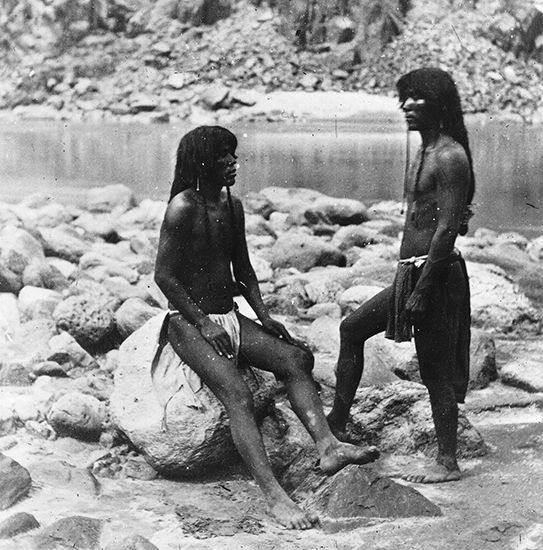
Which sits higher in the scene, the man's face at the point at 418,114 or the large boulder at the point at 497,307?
the man's face at the point at 418,114

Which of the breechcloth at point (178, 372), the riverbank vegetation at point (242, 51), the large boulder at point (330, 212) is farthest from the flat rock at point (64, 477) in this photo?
the large boulder at point (330, 212)

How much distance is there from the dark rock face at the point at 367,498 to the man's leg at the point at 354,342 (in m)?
0.56

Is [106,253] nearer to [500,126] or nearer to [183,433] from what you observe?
[183,433]

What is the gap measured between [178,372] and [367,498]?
1039 mm

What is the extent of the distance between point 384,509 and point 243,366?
0.98 metres

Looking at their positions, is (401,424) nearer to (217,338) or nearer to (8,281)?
(217,338)

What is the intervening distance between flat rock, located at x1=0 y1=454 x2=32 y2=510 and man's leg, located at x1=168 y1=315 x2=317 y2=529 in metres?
0.83

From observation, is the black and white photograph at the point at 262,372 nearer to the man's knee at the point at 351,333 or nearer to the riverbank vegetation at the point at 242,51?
the man's knee at the point at 351,333

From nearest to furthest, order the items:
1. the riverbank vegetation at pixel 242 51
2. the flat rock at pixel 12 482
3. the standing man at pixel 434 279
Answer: the flat rock at pixel 12 482, the standing man at pixel 434 279, the riverbank vegetation at pixel 242 51

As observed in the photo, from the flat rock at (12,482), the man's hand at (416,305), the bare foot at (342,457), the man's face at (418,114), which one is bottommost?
the flat rock at (12,482)

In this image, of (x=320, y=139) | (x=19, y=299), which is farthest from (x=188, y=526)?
(x=320, y=139)

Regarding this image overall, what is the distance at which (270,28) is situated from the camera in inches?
571

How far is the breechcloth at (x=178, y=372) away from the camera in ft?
13.3

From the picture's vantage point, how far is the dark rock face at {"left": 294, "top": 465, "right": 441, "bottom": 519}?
11.7 ft
